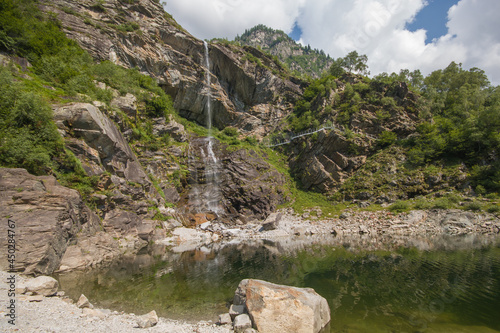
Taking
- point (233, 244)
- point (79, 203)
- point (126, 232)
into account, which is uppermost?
point (79, 203)

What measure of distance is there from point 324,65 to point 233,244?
196m

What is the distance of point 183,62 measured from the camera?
159 feet

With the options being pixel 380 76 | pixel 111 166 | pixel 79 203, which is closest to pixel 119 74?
pixel 111 166

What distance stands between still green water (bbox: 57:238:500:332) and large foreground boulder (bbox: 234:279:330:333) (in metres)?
1.05

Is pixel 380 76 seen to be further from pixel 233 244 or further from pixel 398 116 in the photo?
pixel 233 244

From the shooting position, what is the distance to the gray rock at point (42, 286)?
836cm

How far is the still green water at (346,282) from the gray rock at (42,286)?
1.06m

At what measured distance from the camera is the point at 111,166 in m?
22.5

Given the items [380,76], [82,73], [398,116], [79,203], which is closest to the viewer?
[79,203]

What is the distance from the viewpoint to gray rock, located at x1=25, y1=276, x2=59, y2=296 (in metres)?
8.36

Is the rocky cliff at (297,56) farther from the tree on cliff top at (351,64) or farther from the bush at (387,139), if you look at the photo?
the bush at (387,139)

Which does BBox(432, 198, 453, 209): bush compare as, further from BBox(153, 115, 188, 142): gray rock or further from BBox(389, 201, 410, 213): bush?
BBox(153, 115, 188, 142): gray rock

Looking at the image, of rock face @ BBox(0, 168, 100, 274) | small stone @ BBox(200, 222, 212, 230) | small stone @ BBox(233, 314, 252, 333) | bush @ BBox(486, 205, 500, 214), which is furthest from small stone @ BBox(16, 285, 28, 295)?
bush @ BBox(486, 205, 500, 214)

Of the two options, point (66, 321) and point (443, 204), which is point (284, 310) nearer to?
point (66, 321)
